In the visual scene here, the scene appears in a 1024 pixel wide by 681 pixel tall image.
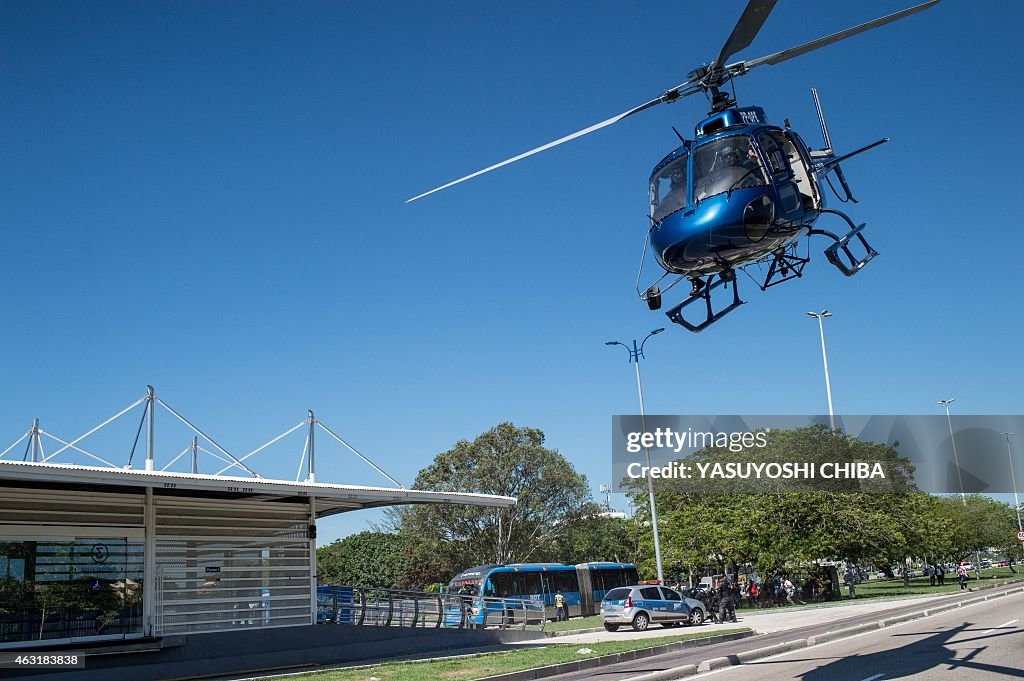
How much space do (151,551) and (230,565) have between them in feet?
6.23

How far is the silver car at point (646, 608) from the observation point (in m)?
30.2

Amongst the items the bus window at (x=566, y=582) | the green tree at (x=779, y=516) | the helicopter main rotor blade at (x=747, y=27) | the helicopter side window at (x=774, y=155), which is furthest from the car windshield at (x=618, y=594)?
the helicopter main rotor blade at (x=747, y=27)

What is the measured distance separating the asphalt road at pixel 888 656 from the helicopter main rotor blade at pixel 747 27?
8646 millimetres

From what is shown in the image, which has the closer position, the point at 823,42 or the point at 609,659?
the point at 823,42

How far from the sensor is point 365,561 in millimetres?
76188

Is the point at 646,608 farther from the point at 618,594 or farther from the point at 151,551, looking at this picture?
the point at 151,551

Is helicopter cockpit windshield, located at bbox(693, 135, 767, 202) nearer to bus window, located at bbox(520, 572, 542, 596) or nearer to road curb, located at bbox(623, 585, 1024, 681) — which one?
road curb, located at bbox(623, 585, 1024, 681)

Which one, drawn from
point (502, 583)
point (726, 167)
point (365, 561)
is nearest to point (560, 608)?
point (502, 583)

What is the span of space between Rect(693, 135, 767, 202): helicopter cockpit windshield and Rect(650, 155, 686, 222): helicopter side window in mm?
240

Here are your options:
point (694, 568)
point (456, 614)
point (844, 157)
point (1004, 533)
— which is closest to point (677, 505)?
point (694, 568)

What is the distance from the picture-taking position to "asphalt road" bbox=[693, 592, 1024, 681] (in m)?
12.2

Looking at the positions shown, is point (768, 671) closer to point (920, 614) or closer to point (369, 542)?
point (920, 614)

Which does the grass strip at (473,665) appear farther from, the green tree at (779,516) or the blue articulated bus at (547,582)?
the green tree at (779,516)

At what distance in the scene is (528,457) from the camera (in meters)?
53.9
